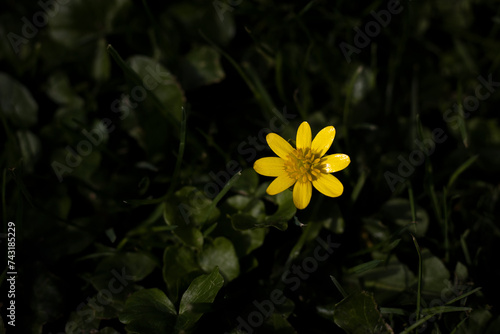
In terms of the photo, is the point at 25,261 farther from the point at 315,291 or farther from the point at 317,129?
the point at 317,129

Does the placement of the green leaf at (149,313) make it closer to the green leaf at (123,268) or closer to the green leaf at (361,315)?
the green leaf at (123,268)

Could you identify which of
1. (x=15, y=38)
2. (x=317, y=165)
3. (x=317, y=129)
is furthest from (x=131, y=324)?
(x=15, y=38)

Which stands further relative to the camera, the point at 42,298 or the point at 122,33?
the point at 122,33

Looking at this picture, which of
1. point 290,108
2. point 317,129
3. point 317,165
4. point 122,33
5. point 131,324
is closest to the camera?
point 131,324

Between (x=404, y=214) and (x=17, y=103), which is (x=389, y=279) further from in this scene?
(x=17, y=103)

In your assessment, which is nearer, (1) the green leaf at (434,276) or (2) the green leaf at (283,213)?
(2) the green leaf at (283,213)

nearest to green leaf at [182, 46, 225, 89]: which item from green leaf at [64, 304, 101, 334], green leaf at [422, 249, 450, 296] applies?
green leaf at [64, 304, 101, 334]

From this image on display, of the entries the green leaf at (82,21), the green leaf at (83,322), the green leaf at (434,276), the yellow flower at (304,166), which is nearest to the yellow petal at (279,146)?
the yellow flower at (304,166)
